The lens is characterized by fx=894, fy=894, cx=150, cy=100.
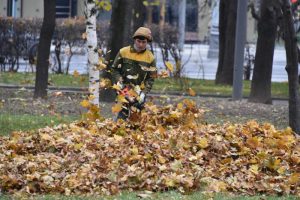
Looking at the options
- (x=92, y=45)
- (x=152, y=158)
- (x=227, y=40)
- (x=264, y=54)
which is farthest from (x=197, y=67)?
(x=152, y=158)

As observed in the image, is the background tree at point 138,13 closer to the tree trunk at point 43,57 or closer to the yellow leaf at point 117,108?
the tree trunk at point 43,57

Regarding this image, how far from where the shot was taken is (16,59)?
93.9 feet

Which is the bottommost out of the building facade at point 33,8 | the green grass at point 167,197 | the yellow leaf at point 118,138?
the green grass at point 167,197

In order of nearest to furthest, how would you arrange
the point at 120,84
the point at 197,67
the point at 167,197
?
the point at 167,197 < the point at 120,84 < the point at 197,67

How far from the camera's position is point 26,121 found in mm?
13695

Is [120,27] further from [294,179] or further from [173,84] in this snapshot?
[294,179]

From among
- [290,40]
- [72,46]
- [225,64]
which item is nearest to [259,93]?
[225,64]

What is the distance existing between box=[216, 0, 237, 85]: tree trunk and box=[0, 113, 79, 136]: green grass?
1224 centimetres

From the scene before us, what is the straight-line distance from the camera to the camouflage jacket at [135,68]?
426 inches

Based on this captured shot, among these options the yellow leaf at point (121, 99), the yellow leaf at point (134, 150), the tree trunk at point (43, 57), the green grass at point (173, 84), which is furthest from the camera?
the green grass at point (173, 84)

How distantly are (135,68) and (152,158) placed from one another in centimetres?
237

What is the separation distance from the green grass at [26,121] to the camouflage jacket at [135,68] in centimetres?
244

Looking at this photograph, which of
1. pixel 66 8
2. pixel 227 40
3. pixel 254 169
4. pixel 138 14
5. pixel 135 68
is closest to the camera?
pixel 254 169

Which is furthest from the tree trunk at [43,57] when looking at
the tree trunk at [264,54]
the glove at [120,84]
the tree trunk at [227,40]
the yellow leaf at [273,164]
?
the yellow leaf at [273,164]
